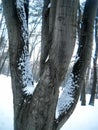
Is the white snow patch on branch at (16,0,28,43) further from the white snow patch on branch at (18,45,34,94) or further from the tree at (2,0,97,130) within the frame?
the white snow patch on branch at (18,45,34,94)

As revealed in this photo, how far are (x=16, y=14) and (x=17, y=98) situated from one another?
1199 millimetres

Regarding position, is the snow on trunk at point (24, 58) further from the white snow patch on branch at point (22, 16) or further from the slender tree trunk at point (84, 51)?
the slender tree trunk at point (84, 51)

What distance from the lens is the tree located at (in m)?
3.13

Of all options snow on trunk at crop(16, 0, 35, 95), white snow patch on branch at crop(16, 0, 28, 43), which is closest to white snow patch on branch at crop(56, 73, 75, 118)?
snow on trunk at crop(16, 0, 35, 95)

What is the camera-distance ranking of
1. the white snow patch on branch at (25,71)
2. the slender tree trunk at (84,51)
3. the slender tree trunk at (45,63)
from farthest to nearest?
the slender tree trunk at (84,51) → the white snow patch on branch at (25,71) → the slender tree trunk at (45,63)

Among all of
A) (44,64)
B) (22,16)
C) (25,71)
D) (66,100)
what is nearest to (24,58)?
(25,71)

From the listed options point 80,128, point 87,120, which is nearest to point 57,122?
point 80,128

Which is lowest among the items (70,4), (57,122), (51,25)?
(57,122)

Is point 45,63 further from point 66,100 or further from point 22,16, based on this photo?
point 22,16

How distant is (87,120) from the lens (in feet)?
32.0

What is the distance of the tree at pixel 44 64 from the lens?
3.13 metres

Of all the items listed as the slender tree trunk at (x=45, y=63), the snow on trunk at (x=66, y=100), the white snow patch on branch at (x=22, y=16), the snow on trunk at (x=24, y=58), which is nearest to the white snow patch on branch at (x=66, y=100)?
the snow on trunk at (x=66, y=100)

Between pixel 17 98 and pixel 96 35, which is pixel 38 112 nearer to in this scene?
pixel 17 98

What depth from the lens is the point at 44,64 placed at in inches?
134
